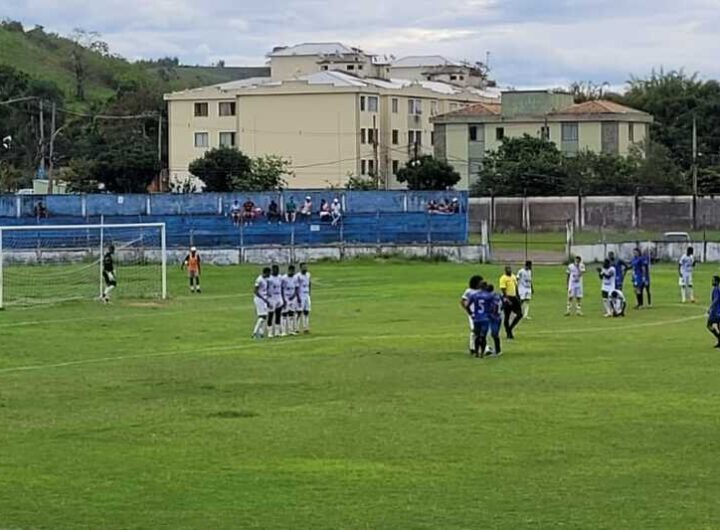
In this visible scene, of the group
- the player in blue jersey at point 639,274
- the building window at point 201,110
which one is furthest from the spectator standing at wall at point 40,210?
the building window at point 201,110

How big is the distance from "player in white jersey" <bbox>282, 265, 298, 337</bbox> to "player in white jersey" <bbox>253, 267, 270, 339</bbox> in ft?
1.89

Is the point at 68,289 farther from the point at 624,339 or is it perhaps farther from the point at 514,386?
the point at 514,386

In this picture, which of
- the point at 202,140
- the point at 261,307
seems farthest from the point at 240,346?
the point at 202,140

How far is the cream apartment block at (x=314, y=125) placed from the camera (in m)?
126

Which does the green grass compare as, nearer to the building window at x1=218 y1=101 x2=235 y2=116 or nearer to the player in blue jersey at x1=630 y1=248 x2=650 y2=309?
the player in blue jersey at x1=630 y1=248 x2=650 y2=309

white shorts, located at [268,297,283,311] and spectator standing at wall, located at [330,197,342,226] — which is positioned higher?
spectator standing at wall, located at [330,197,342,226]

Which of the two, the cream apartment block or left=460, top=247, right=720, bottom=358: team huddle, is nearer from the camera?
left=460, top=247, right=720, bottom=358: team huddle

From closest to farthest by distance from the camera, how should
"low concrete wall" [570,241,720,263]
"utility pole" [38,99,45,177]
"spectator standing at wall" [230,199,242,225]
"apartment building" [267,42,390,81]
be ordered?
"low concrete wall" [570,241,720,263], "spectator standing at wall" [230,199,242,225], "utility pole" [38,99,45,177], "apartment building" [267,42,390,81]

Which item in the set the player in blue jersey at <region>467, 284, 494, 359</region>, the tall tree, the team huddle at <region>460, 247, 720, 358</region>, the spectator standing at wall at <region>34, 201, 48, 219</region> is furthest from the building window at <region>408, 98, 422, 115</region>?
the player in blue jersey at <region>467, 284, 494, 359</region>

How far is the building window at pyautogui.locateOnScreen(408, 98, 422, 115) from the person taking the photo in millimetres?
136375

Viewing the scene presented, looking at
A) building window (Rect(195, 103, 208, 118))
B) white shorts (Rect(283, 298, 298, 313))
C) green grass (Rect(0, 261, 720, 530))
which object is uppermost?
building window (Rect(195, 103, 208, 118))

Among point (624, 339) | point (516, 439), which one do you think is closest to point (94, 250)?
point (624, 339)

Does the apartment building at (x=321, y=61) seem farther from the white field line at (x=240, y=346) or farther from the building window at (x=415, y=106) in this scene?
the white field line at (x=240, y=346)

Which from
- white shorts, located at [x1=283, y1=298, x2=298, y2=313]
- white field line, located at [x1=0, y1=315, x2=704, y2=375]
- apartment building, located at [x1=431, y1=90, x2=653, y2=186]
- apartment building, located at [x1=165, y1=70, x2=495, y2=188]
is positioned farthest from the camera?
apartment building, located at [x1=165, y1=70, x2=495, y2=188]
